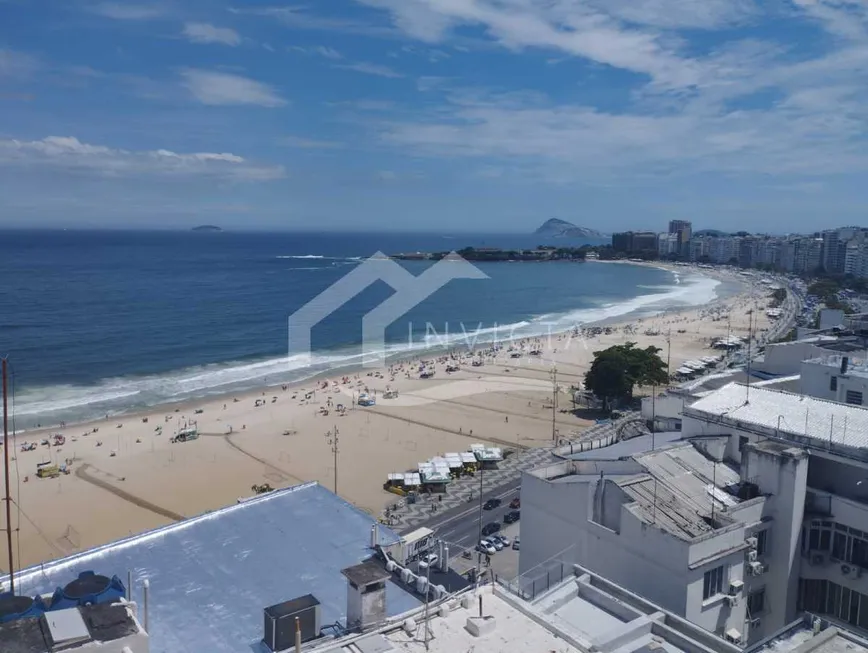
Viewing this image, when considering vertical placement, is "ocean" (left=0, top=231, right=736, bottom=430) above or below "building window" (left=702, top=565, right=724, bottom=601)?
below

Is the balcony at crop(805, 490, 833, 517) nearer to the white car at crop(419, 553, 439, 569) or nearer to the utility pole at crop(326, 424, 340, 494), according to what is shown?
the white car at crop(419, 553, 439, 569)

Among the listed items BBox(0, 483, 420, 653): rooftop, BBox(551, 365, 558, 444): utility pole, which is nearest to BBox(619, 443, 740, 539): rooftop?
BBox(0, 483, 420, 653): rooftop

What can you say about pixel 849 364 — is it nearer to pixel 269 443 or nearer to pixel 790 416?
pixel 790 416

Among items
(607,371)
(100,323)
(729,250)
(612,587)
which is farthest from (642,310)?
(729,250)

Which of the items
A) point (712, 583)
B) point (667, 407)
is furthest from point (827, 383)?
point (712, 583)

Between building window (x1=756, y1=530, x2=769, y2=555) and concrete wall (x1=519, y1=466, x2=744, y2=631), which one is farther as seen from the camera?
building window (x1=756, y1=530, x2=769, y2=555)

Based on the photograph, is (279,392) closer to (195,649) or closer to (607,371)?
(607,371)

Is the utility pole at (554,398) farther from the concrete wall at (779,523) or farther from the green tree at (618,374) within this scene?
the concrete wall at (779,523)
